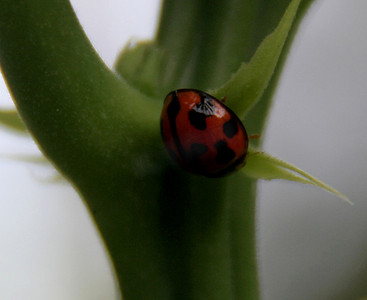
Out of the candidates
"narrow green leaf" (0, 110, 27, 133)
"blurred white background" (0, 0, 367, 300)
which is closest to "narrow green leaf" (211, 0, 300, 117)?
"narrow green leaf" (0, 110, 27, 133)

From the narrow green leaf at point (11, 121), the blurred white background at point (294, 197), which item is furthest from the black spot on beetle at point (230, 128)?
the blurred white background at point (294, 197)

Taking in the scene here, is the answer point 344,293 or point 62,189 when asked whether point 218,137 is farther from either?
point 344,293

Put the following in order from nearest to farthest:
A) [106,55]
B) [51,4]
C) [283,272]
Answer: [51,4]
[106,55]
[283,272]

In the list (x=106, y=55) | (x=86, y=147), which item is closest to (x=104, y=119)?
(x=86, y=147)

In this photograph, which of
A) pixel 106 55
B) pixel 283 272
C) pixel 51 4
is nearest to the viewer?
pixel 51 4

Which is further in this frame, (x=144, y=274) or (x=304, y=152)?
(x=304, y=152)

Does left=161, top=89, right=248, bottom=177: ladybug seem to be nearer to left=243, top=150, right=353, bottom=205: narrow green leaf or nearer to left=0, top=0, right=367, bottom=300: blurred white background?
left=243, top=150, right=353, bottom=205: narrow green leaf

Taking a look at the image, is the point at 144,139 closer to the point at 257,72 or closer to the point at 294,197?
the point at 257,72
